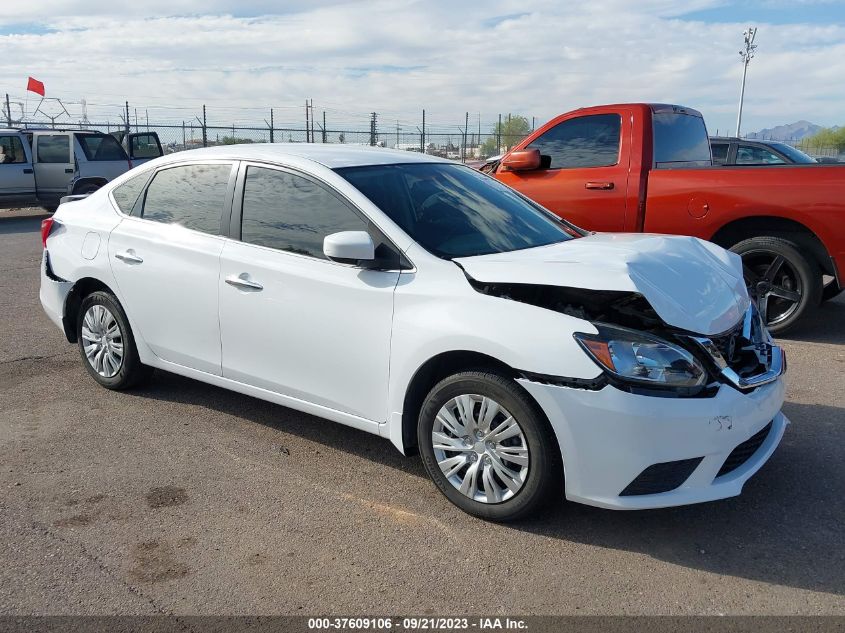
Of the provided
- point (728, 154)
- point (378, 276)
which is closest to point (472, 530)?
point (378, 276)

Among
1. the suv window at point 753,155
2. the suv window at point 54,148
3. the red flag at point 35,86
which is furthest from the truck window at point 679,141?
the red flag at point 35,86

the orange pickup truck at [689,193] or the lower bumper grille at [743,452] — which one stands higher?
the orange pickup truck at [689,193]

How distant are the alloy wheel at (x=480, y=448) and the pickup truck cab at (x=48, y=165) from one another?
1493 cm

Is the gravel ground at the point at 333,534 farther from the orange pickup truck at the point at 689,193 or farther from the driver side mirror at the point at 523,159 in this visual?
the driver side mirror at the point at 523,159

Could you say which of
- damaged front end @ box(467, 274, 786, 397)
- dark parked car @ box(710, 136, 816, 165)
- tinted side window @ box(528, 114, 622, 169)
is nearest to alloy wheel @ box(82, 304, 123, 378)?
damaged front end @ box(467, 274, 786, 397)

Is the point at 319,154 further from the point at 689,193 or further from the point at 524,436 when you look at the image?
the point at 689,193

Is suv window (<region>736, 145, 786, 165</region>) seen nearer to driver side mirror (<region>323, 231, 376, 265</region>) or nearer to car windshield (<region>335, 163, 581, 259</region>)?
car windshield (<region>335, 163, 581, 259</region>)

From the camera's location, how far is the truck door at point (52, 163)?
54.5 ft

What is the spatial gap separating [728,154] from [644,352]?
32.0ft

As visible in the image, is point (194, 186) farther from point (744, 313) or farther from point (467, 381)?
point (744, 313)

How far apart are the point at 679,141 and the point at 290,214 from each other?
15.0 ft

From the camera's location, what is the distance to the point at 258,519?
11.6 feet

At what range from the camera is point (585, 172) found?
709 centimetres

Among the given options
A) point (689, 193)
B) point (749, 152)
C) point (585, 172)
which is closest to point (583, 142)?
point (585, 172)
